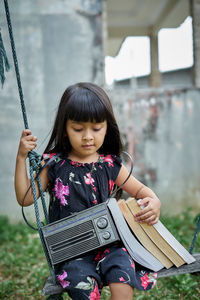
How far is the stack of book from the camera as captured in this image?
67.2 inches

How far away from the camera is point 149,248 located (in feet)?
5.75

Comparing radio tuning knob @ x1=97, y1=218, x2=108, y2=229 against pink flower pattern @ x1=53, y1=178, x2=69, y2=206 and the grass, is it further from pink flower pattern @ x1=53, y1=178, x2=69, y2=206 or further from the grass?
the grass

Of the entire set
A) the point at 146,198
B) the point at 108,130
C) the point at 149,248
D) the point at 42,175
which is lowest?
the point at 149,248

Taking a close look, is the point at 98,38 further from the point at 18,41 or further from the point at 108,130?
the point at 108,130

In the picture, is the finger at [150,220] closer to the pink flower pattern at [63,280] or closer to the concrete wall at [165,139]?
the pink flower pattern at [63,280]

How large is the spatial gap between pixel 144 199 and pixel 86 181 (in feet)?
1.12

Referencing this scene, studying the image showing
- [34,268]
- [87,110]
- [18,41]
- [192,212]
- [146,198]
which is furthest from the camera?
[192,212]

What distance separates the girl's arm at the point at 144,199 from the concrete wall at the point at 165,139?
249 cm

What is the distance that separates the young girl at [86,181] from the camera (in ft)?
5.17

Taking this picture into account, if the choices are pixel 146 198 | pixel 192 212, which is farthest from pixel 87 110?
pixel 192 212

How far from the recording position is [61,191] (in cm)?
178

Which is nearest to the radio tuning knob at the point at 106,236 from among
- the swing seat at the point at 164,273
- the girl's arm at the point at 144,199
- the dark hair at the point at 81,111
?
the girl's arm at the point at 144,199

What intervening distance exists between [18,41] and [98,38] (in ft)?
3.31

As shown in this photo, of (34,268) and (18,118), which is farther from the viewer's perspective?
(18,118)
